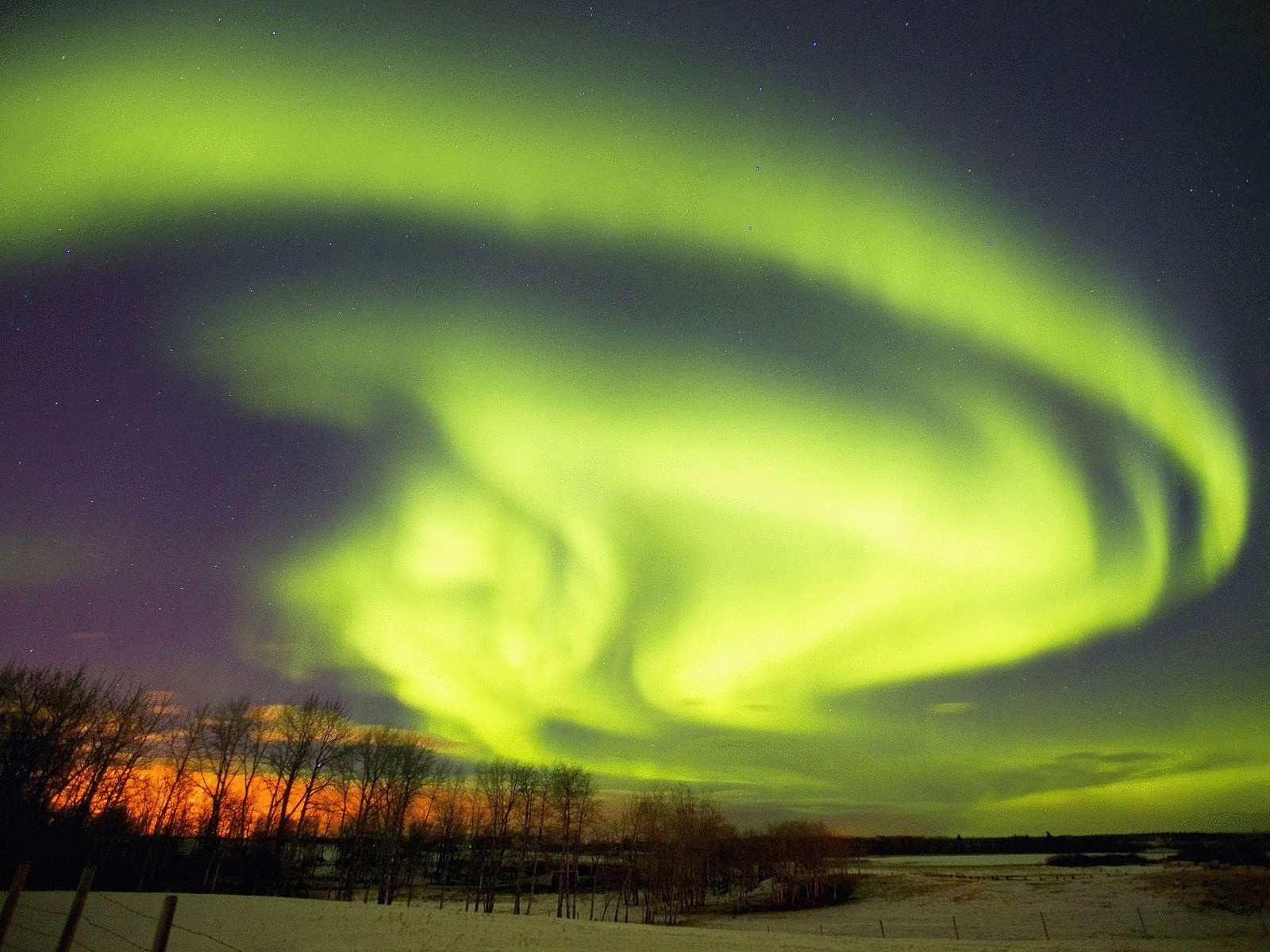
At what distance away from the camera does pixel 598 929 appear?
44.6 meters

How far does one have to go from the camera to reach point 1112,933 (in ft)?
163

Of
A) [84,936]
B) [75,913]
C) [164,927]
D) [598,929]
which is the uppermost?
[75,913]

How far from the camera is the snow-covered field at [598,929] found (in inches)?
1271

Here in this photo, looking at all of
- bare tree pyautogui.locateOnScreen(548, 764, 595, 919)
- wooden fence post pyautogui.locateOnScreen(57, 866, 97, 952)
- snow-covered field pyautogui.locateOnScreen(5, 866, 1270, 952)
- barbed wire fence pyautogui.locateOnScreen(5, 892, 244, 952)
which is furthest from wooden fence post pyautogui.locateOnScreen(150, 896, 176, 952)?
bare tree pyautogui.locateOnScreen(548, 764, 595, 919)

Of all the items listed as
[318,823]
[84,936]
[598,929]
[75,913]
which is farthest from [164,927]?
[318,823]

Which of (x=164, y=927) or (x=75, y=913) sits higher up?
(x=75, y=913)

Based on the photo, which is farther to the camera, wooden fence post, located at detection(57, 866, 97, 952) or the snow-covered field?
the snow-covered field

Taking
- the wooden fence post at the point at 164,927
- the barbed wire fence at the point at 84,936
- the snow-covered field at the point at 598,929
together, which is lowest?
the snow-covered field at the point at 598,929

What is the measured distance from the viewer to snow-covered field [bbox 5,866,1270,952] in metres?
32.3

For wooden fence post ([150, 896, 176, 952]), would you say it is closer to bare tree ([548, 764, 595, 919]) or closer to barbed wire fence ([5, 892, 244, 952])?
barbed wire fence ([5, 892, 244, 952])

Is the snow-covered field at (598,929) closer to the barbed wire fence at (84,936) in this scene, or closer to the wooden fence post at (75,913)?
the barbed wire fence at (84,936)

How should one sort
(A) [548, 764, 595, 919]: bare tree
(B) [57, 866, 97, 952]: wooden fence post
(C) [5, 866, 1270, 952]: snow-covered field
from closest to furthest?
(B) [57, 866, 97, 952]: wooden fence post < (C) [5, 866, 1270, 952]: snow-covered field < (A) [548, 764, 595, 919]: bare tree

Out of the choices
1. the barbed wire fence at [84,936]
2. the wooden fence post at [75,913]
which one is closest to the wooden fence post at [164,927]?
the wooden fence post at [75,913]

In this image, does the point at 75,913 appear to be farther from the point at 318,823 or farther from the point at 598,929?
the point at 318,823
